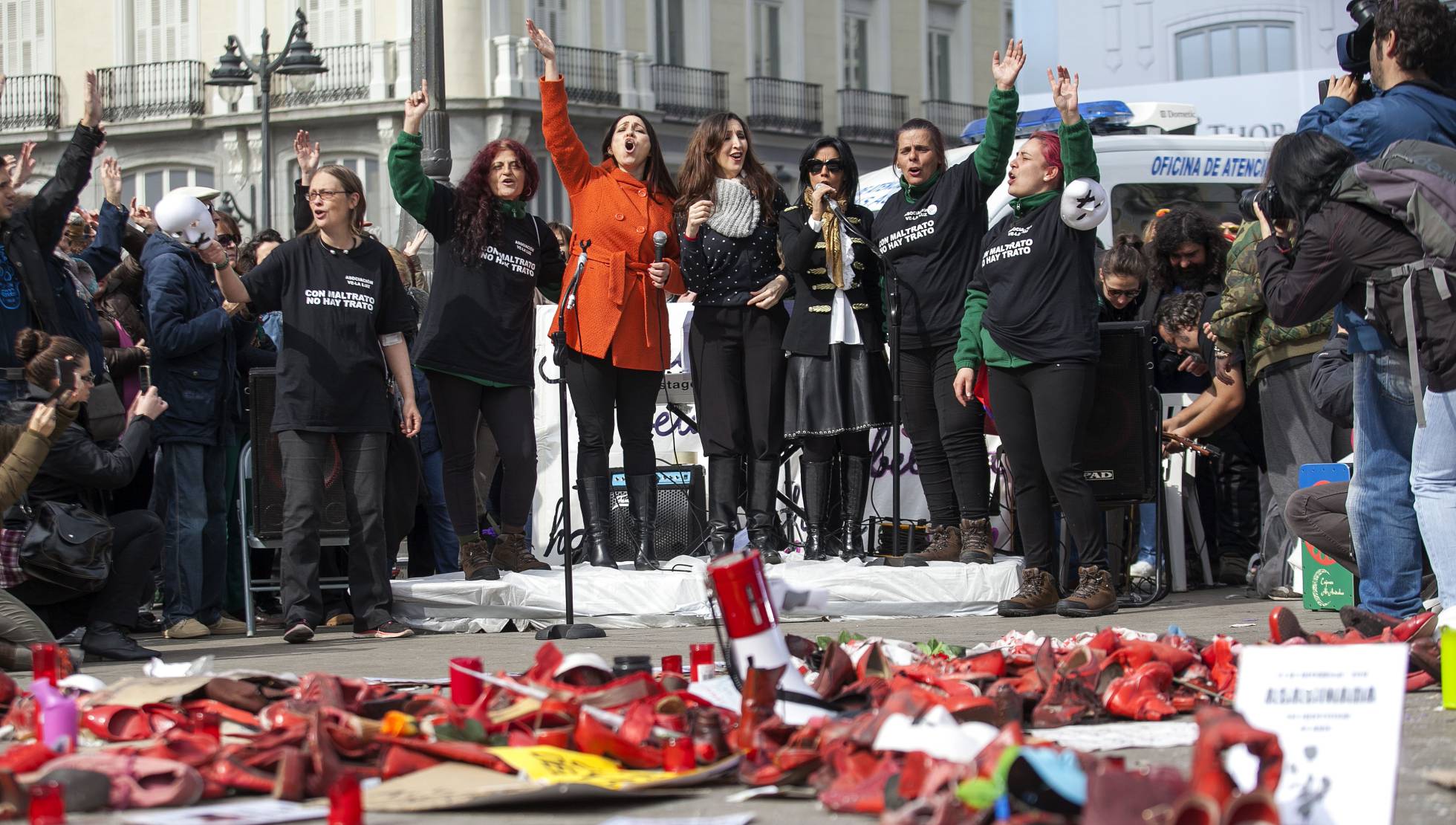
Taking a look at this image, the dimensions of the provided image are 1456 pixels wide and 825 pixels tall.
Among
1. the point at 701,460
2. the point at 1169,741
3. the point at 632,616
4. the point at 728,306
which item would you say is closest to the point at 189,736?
the point at 1169,741

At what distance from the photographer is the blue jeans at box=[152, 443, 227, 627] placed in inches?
330

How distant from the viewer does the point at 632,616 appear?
8.21 m

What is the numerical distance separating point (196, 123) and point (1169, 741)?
32932 mm

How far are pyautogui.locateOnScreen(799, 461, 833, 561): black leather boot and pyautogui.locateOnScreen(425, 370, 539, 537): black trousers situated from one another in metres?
1.26

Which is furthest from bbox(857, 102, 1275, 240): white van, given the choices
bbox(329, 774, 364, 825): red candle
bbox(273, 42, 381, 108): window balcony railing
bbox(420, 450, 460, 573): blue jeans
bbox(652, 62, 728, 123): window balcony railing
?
bbox(273, 42, 381, 108): window balcony railing

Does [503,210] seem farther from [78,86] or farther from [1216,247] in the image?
[78,86]

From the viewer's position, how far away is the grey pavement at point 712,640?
367cm

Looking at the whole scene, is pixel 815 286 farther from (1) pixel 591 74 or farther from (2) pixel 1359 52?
(1) pixel 591 74

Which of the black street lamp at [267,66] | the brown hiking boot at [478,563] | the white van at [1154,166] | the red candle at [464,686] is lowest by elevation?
the red candle at [464,686]

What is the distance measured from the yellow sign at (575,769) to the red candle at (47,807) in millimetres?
923

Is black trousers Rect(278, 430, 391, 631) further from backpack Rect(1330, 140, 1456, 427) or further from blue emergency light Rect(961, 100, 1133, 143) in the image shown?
blue emergency light Rect(961, 100, 1133, 143)

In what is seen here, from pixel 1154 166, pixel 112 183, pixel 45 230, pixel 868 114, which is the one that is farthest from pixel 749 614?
pixel 868 114

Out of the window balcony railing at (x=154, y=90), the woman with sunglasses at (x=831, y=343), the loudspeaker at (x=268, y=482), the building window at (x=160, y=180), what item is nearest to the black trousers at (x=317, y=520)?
the loudspeaker at (x=268, y=482)

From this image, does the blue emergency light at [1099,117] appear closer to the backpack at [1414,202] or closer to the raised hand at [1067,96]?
the raised hand at [1067,96]
